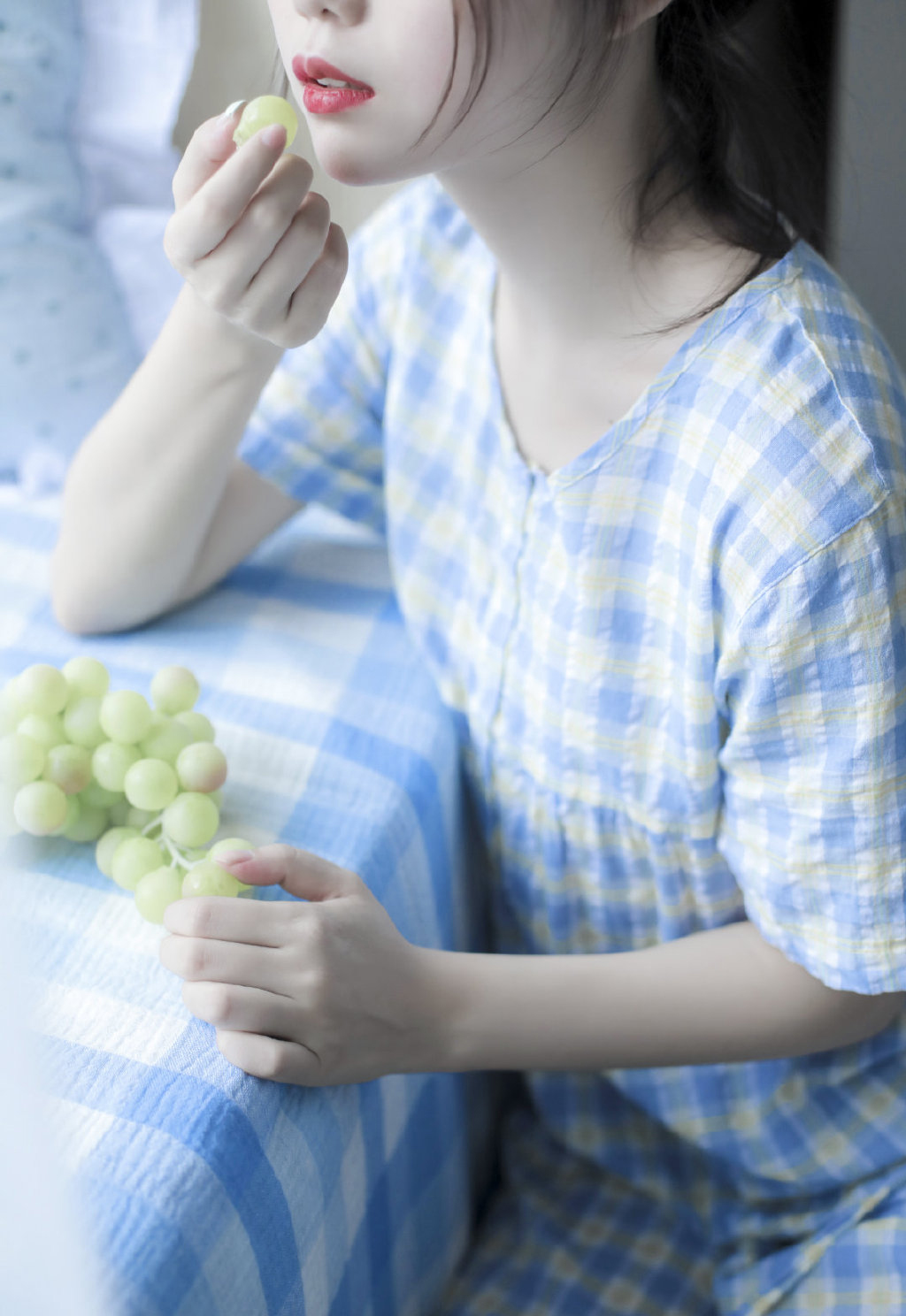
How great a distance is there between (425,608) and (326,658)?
82mm

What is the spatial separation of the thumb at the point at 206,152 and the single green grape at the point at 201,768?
0.29m

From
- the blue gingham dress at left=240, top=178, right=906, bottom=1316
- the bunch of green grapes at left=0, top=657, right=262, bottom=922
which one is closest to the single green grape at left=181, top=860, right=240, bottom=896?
the bunch of green grapes at left=0, top=657, right=262, bottom=922

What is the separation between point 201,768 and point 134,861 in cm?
6

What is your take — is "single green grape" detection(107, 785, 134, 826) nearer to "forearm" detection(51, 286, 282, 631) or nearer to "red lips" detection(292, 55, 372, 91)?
"forearm" detection(51, 286, 282, 631)

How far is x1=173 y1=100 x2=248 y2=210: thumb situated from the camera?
539 mm

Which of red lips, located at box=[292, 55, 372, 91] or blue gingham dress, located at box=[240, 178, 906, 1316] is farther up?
red lips, located at box=[292, 55, 372, 91]

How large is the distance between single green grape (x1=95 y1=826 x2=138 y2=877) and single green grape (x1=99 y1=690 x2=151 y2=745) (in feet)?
0.17

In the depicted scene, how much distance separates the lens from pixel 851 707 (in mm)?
567

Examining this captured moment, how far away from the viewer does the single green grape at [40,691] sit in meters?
0.64

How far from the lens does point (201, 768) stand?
0.63m

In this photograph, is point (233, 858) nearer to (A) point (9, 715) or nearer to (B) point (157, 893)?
(B) point (157, 893)

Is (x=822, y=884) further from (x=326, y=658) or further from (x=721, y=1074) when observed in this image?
(x=326, y=658)

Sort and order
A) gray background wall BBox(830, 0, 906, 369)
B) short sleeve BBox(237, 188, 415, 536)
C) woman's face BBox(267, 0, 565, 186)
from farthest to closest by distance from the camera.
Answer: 1. short sleeve BBox(237, 188, 415, 536)
2. gray background wall BBox(830, 0, 906, 369)
3. woman's face BBox(267, 0, 565, 186)

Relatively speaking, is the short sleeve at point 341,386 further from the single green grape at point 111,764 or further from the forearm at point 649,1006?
the forearm at point 649,1006
